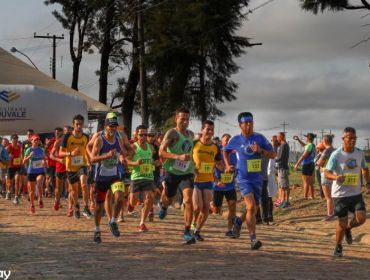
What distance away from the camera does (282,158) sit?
18125 millimetres

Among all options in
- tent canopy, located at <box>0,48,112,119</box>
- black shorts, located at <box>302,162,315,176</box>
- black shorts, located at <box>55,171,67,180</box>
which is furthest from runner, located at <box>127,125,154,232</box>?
tent canopy, located at <box>0,48,112,119</box>

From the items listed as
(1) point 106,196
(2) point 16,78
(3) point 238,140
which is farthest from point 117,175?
(2) point 16,78

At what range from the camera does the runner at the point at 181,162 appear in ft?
35.0

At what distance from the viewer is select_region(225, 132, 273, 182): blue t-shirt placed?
1028 centimetres

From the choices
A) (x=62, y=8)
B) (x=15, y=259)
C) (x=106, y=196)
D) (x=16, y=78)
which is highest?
(x=62, y=8)

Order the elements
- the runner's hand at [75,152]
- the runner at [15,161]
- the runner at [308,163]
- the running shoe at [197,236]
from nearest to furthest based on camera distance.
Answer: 1. the running shoe at [197,236]
2. the runner's hand at [75,152]
3. the runner at [308,163]
4. the runner at [15,161]

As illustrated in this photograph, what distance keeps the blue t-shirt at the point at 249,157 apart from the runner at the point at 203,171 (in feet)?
2.81

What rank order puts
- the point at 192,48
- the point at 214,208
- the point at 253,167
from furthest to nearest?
1. the point at 192,48
2. the point at 214,208
3. the point at 253,167

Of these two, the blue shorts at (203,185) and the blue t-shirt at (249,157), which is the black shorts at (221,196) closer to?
the blue shorts at (203,185)

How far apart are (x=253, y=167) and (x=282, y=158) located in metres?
7.97

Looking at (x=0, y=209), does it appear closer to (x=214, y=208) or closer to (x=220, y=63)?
(x=214, y=208)

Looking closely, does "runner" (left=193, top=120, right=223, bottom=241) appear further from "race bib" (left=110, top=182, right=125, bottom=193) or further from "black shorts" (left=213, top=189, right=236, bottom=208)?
"race bib" (left=110, top=182, right=125, bottom=193)

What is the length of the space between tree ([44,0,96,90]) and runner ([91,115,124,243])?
98.7 ft

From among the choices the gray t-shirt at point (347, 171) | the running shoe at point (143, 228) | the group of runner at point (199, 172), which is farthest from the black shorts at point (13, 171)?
the gray t-shirt at point (347, 171)
